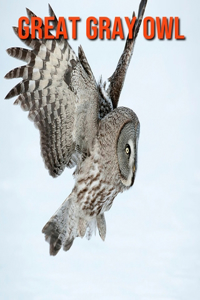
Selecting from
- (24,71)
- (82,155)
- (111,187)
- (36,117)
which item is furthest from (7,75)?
(111,187)

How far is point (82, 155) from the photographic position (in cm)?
475

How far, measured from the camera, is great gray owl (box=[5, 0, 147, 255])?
4.21 meters

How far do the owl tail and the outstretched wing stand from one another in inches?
44.2

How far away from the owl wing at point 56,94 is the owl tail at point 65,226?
1.41 ft

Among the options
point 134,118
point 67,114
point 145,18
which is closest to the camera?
point 67,114

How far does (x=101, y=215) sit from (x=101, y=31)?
1.92 metres

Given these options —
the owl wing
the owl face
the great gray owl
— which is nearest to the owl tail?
the great gray owl

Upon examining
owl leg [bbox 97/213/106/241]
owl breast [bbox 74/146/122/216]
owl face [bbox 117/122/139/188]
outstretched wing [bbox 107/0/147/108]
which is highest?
outstretched wing [bbox 107/0/147/108]

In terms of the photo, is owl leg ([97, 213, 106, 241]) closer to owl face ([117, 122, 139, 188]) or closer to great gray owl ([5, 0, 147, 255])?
great gray owl ([5, 0, 147, 255])

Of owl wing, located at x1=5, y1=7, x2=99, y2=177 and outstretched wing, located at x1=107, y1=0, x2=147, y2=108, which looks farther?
outstretched wing, located at x1=107, y1=0, x2=147, y2=108

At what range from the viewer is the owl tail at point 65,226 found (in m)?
4.72

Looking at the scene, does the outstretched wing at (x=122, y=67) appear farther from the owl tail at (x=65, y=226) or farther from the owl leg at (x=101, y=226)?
the owl leg at (x=101, y=226)

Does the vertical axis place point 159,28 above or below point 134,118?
above

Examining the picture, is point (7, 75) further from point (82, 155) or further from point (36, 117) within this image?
point (82, 155)
